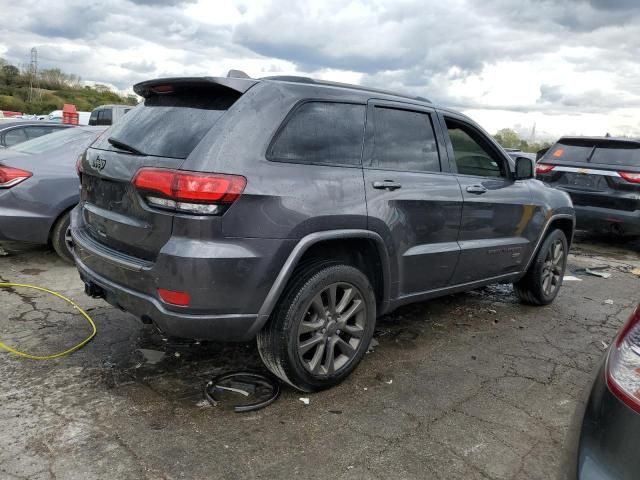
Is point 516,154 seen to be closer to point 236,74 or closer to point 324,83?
point 324,83

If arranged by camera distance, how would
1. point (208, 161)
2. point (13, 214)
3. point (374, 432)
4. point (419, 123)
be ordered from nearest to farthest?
point (208, 161)
point (374, 432)
point (419, 123)
point (13, 214)

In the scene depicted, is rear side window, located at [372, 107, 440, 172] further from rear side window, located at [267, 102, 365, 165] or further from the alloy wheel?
the alloy wheel

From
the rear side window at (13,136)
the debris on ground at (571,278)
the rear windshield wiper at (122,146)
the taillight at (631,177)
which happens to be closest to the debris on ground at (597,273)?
the debris on ground at (571,278)

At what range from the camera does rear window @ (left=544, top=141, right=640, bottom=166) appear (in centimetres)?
788

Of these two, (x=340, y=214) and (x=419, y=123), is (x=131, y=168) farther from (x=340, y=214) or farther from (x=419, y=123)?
(x=419, y=123)

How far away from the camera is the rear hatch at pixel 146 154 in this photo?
9.07 ft

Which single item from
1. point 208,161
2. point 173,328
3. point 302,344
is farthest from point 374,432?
point 208,161

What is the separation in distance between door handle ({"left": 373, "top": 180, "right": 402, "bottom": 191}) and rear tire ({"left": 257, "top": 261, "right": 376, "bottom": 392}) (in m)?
0.53

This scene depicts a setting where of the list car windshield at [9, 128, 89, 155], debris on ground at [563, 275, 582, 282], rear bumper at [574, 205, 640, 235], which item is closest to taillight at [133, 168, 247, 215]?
car windshield at [9, 128, 89, 155]

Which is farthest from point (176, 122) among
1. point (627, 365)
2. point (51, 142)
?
point (51, 142)

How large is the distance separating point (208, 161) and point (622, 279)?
605 centimetres

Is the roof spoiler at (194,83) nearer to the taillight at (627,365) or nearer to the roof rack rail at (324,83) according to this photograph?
the roof rack rail at (324,83)

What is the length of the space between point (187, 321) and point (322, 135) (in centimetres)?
131

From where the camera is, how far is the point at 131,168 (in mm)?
2879
